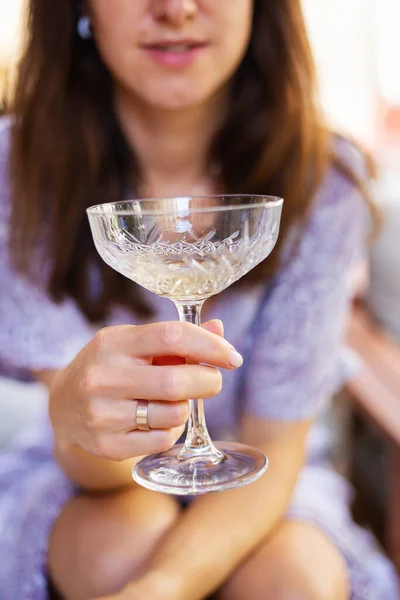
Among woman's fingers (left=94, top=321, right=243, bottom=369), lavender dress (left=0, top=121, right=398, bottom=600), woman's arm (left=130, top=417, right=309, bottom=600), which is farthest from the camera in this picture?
lavender dress (left=0, top=121, right=398, bottom=600)

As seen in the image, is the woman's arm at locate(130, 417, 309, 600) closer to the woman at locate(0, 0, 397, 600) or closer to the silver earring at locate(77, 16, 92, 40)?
the woman at locate(0, 0, 397, 600)

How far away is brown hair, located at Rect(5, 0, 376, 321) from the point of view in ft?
3.13

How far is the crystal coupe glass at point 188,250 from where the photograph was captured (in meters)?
0.53

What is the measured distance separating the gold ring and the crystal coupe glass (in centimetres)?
5

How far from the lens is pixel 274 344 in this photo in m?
1.00

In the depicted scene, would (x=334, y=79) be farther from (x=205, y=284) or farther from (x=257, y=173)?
(x=205, y=284)

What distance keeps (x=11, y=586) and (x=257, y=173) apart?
628mm

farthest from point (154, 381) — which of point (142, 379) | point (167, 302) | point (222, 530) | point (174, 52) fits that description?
point (167, 302)

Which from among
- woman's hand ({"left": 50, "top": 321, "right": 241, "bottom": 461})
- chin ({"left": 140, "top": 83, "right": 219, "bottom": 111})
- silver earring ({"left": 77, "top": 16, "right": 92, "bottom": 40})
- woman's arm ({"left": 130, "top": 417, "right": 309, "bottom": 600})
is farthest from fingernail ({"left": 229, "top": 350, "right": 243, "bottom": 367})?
silver earring ({"left": 77, "top": 16, "right": 92, "bottom": 40})

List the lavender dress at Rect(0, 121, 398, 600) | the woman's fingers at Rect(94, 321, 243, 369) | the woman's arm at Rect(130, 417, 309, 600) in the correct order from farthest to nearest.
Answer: the lavender dress at Rect(0, 121, 398, 600), the woman's arm at Rect(130, 417, 309, 600), the woman's fingers at Rect(94, 321, 243, 369)

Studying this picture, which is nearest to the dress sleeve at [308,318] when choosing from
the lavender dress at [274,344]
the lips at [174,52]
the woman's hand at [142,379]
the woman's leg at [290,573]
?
the lavender dress at [274,344]

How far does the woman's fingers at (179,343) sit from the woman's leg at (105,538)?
1.14ft

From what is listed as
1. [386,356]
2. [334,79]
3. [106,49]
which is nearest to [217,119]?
[106,49]

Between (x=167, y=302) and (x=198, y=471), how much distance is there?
1.68 feet
